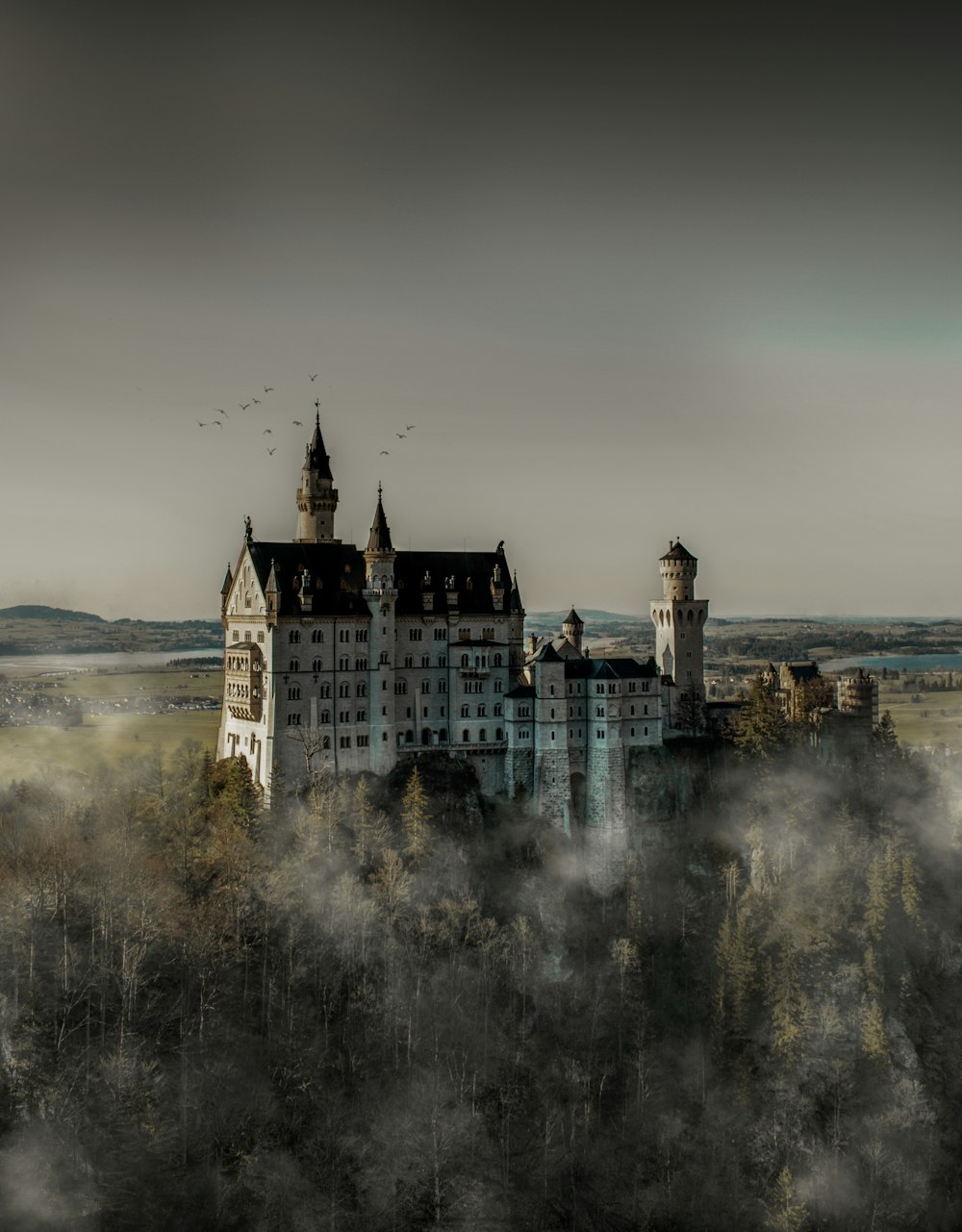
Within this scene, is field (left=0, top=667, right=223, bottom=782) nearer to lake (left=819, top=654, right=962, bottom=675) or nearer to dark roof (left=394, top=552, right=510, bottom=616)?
dark roof (left=394, top=552, right=510, bottom=616)

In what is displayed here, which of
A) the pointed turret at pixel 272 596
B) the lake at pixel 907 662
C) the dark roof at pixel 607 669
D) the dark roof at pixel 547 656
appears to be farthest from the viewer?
the lake at pixel 907 662

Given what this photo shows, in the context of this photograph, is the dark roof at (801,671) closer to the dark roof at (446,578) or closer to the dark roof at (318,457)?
the dark roof at (446,578)

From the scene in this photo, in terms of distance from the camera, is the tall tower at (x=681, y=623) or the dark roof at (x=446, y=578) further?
the tall tower at (x=681, y=623)

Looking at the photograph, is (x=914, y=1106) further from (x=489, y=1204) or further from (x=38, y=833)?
(x=38, y=833)

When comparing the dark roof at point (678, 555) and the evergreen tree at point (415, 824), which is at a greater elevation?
the dark roof at point (678, 555)

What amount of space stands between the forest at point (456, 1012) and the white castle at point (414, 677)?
2.62 metres

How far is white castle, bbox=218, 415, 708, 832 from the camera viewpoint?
68.9m

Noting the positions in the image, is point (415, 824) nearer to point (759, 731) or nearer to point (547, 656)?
point (547, 656)

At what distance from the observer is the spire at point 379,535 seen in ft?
233

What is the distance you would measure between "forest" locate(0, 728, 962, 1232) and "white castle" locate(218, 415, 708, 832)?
8.59ft

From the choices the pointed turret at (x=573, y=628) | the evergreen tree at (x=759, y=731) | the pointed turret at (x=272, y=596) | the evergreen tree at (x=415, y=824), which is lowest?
the evergreen tree at (x=415, y=824)

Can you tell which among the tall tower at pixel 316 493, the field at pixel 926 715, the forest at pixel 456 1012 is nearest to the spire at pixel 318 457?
the tall tower at pixel 316 493

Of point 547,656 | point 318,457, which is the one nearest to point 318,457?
point 318,457

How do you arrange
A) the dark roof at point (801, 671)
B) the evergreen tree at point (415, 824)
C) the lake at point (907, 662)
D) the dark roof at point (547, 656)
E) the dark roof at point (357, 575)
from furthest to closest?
the lake at point (907, 662) < the dark roof at point (801, 671) < the dark roof at point (547, 656) < the dark roof at point (357, 575) < the evergreen tree at point (415, 824)
